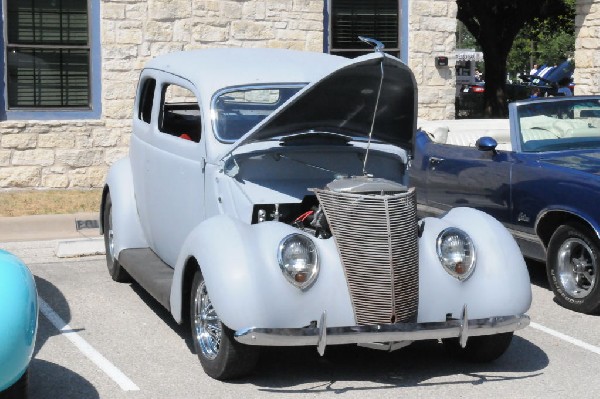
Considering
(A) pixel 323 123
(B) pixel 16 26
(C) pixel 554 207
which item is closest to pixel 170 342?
(A) pixel 323 123

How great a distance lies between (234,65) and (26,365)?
309 centimetres

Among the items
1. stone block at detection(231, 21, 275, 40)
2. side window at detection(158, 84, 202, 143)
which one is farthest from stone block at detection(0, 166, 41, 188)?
side window at detection(158, 84, 202, 143)

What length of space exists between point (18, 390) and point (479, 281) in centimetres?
268

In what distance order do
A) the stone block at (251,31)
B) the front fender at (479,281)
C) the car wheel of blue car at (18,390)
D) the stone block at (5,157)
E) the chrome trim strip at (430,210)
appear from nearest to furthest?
the car wheel of blue car at (18,390), the front fender at (479,281), the chrome trim strip at (430,210), the stone block at (5,157), the stone block at (251,31)

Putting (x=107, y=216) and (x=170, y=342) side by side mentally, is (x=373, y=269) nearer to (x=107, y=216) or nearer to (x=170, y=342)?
(x=170, y=342)

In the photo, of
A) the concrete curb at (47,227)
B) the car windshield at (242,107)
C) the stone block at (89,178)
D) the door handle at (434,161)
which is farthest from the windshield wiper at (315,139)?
the stone block at (89,178)

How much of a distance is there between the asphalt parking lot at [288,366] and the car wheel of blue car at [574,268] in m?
0.12

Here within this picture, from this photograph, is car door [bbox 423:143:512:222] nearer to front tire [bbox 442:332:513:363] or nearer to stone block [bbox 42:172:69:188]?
front tire [bbox 442:332:513:363]

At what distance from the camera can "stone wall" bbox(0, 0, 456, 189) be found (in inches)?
527

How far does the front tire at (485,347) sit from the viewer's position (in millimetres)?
6441

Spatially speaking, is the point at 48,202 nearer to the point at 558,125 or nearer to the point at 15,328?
the point at 558,125

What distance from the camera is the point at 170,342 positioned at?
278 inches

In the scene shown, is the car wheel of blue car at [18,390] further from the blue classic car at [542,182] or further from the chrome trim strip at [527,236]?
the chrome trim strip at [527,236]

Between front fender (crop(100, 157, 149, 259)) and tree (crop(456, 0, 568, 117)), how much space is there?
18266mm
